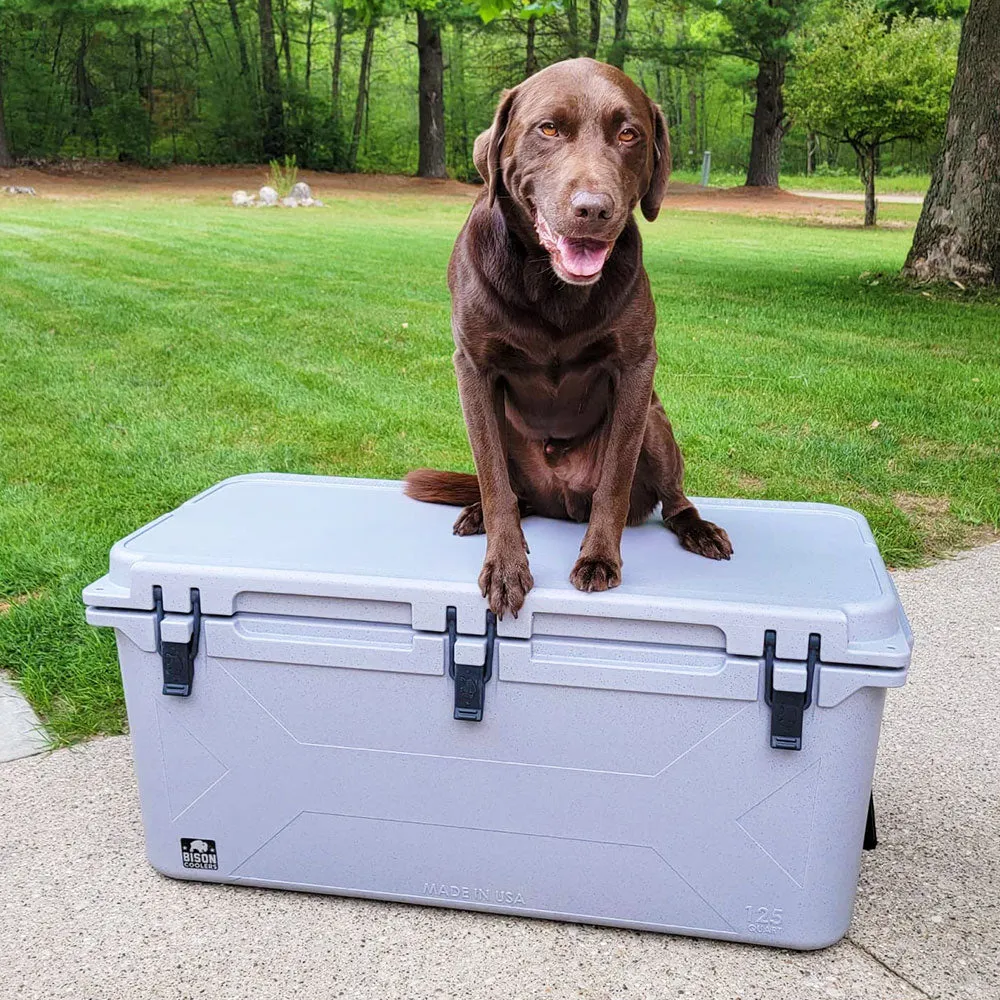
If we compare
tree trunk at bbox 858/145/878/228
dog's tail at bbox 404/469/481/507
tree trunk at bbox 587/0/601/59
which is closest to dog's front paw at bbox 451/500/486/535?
dog's tail at bbox 404/469/481/507

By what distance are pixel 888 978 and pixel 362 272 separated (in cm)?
929

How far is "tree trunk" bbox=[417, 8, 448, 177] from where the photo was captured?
88.1ft

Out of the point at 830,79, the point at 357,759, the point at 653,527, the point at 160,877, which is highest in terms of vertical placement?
the point at 830,79

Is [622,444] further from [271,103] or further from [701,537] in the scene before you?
[271,103]

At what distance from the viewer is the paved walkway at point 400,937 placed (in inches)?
76.9

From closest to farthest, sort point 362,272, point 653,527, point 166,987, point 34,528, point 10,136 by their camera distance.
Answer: point 166,987 → point 653,527 → point 34,528 → point 362,272 → point 10,136

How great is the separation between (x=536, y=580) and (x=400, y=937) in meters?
0.73

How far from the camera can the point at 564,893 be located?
7.02 feet

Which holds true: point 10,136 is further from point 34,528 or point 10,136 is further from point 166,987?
point 166,987

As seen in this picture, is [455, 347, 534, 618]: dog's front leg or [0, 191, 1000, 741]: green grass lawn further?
[0, 191, 1000, 741]: green grass lawn

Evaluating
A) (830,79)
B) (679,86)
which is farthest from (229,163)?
(679,86)

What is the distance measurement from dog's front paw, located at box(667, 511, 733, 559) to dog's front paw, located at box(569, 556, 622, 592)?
281 mm

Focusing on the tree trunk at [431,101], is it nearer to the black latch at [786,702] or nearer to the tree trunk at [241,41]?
the tree trunk at [241,41]

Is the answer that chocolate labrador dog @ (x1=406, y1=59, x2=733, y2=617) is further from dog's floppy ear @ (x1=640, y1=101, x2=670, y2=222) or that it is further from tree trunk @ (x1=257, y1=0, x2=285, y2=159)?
tree trunk @ (x1=257, y1=0, x2=285, y2=159)
